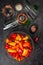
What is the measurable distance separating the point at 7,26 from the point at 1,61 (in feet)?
0.83

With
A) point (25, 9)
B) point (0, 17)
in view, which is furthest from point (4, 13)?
point (25, 9)

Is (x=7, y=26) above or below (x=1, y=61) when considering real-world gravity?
above

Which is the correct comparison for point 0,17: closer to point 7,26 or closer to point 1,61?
point 7,26

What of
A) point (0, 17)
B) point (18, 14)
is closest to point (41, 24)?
point (18, 14)

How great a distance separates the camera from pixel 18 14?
159 centimetres

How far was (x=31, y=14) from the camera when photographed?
1.59 metres

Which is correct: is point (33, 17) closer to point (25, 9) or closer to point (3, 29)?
point (25, 9)

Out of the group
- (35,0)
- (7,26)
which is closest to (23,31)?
(7,26)

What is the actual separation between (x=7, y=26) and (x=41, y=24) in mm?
245

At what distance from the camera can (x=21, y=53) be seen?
153cm

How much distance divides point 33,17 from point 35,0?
128mm

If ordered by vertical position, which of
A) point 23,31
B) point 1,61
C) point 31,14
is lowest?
point 1,61

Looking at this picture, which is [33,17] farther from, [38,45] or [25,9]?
[38,45]

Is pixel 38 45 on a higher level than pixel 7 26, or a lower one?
lower
